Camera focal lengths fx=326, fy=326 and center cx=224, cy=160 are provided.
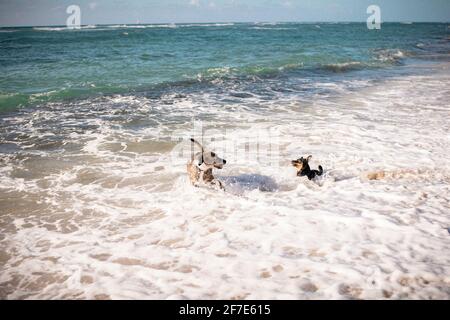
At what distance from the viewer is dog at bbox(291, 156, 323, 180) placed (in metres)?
5.63

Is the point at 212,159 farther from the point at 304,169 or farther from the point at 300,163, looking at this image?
the point at 304,169

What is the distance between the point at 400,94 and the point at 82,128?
12.1 metres

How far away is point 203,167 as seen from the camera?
539cm

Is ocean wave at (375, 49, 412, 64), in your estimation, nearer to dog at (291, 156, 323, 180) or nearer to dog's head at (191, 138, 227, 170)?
dog at (291, 156, 323, 180)

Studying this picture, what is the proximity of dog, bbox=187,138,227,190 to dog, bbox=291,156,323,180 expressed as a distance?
1.35 metres

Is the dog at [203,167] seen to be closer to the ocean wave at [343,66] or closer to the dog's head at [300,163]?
the dog's head at [300,163]

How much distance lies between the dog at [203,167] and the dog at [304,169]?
1352 mm

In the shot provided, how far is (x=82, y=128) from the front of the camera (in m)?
9.41

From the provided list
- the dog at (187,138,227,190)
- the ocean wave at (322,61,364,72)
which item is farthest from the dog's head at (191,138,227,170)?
the ocean wave at (322,61,364,72)

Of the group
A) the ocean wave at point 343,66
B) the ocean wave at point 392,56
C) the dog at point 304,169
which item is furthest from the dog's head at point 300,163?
the ocean wave at point 392,56

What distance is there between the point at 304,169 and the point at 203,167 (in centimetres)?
177

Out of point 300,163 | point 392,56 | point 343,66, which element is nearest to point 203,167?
Answer: point 300,163

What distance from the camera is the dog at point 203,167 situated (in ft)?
17.2

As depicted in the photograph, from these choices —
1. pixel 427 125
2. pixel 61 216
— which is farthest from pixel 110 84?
pixel 427 125
